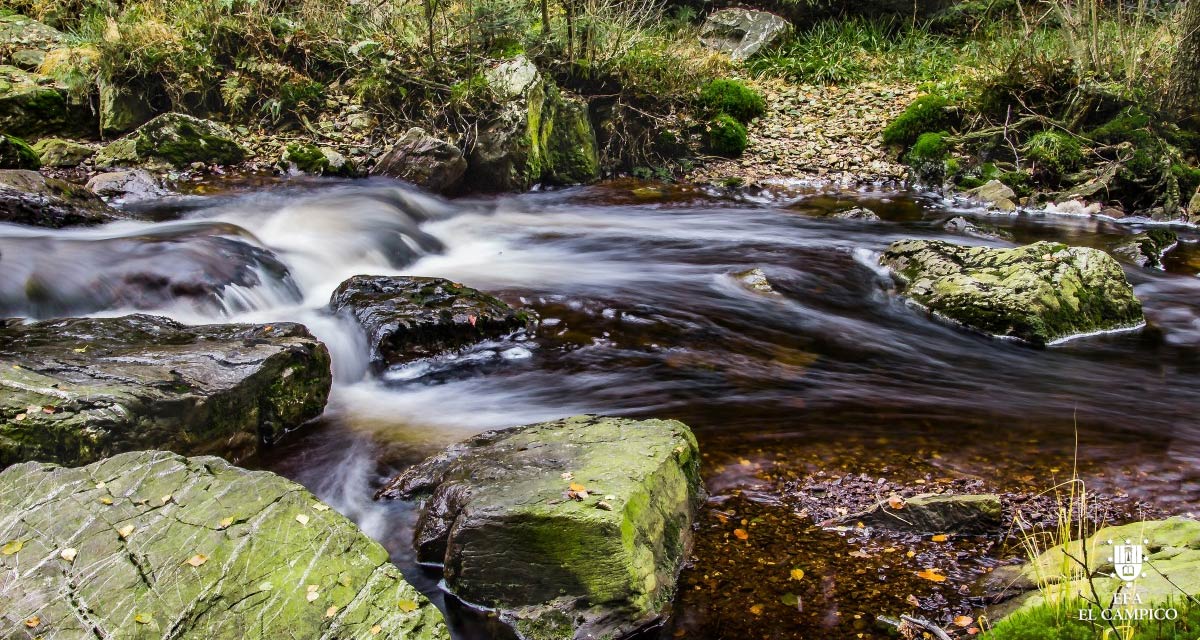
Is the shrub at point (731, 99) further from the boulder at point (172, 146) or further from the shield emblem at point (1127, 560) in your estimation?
the shield emblem at point (1127, 560)

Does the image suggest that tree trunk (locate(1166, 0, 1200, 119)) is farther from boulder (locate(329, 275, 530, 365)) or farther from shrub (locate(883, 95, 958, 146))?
boulder (locate(329, 275, 530, 365))

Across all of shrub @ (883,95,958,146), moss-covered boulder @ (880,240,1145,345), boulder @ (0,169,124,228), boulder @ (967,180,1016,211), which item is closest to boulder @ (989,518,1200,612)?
moss-covered boulder @ (880,240,1145,345)

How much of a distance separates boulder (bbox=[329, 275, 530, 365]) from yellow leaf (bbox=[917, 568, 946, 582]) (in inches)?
138

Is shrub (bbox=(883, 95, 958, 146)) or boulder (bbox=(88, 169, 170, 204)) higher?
shrub (bbox=(883, 95, 958, 146))

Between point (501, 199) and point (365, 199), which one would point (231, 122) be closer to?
point (365, 199)

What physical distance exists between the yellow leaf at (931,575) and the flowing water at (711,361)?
59mm

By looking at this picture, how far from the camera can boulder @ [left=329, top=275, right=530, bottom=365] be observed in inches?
214

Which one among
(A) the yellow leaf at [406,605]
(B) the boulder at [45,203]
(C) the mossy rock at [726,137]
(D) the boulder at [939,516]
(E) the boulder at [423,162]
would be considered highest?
(C) the mossy rock at [726,137]

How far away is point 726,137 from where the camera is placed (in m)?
12.5

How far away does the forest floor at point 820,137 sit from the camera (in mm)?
12383

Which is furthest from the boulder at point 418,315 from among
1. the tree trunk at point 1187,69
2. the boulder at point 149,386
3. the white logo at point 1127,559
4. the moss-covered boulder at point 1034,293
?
the tree trunk at point 1187,69

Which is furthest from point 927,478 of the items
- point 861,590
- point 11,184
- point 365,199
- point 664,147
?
point 664,147

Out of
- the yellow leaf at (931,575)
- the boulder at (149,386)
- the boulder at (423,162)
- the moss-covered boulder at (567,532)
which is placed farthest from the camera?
the boulder at (423,162)

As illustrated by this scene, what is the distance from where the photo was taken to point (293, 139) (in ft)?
35.5
